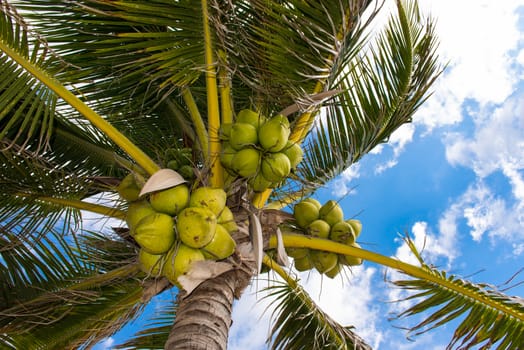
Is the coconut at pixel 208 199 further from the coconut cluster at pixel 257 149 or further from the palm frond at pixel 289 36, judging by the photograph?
the palm frond at pixel 289 36

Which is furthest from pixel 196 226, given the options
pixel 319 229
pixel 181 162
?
pixel 319 229

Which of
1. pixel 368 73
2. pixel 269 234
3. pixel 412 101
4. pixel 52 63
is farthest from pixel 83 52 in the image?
pixel 412 101

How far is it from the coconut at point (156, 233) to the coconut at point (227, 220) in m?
0.27

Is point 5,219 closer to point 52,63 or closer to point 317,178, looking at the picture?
point 52,63

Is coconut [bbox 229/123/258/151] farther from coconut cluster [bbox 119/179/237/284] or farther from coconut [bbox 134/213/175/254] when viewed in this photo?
coconut [bbox 134/213/175/254]

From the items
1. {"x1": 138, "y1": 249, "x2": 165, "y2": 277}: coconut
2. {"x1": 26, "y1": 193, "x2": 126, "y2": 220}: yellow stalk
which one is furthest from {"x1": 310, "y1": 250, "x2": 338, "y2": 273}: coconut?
{"x1": 26, "y1": 193, "x2": 126, "y2": 220}: yellow stalk

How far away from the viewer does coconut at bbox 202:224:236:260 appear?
2.46 m

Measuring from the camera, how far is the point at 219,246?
97.5 inches

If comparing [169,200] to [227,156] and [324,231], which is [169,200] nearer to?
[227,156]

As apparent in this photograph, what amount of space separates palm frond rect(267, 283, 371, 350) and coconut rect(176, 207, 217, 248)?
151 centimetres

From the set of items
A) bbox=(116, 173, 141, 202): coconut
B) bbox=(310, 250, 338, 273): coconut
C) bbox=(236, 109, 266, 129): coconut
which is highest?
bbox=(236, 109, 266, 129): coconut

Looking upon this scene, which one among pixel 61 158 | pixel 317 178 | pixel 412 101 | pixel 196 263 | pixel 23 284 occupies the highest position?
pixel 412 101

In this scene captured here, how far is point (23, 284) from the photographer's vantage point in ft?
11.8

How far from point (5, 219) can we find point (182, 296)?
5.68 feet
